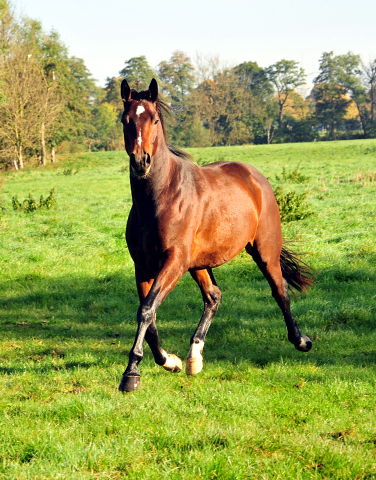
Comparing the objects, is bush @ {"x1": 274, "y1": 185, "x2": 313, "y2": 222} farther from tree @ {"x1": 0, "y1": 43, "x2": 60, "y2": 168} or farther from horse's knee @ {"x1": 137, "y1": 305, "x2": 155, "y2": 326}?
tree @ {"x1": 0, "y1": 43, "x2": 60, "y2": 168}

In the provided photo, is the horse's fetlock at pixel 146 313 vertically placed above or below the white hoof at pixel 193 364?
above

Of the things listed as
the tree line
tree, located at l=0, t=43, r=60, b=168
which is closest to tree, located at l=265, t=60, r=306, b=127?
the tree line

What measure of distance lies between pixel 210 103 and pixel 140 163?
233 feet

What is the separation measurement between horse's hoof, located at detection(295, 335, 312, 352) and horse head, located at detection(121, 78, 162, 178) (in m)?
2.82

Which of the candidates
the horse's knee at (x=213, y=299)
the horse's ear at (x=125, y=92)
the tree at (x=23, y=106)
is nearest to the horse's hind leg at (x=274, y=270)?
the horse's knee at (x=213, y=299)

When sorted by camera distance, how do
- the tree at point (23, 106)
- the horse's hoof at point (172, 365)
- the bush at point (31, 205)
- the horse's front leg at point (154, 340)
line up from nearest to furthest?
the horse's front leg at point (154, 340) < the horse's hoof at point (172, 365) < the bush at point (31, 205) < the tree at point (23, 106)

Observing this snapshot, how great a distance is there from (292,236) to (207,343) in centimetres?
598

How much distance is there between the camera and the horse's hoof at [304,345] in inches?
224

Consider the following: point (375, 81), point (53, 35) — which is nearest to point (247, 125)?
point (375, 81)

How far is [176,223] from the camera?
14.8 feet

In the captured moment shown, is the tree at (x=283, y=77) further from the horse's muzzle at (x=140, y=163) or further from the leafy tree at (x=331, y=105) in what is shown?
the horse's muzzle at (x=140, y=163)

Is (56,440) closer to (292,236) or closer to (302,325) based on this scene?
(302,325)

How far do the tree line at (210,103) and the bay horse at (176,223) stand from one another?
38.3 metres

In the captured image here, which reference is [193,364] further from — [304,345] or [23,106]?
[23,106]
